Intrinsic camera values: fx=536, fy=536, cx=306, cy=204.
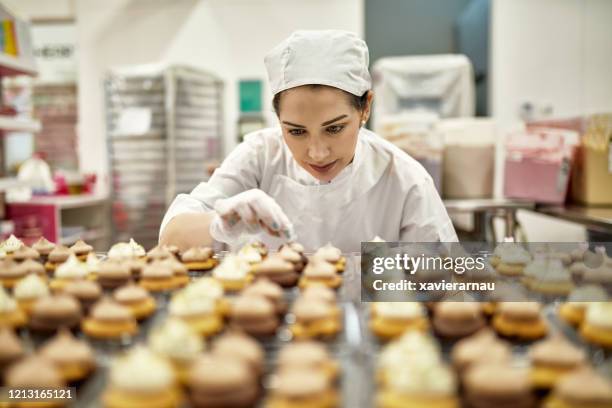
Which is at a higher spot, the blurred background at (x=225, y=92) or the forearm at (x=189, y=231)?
the blurred background at (x=225, y=92)

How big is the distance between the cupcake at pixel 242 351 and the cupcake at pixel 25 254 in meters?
0.81

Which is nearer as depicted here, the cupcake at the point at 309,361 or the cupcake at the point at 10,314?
the cupcake at the point at 309,361

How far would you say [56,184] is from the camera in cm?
419

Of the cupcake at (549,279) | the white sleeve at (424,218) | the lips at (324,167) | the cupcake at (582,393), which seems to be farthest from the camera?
the white sleeve at (424,218)

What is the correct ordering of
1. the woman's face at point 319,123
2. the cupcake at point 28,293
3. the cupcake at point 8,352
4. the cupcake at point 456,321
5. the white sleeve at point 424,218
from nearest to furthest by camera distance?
1. the cupcake at point 8,352
2. the cupcake at point 456,321
3. the cupcake at point 28,293
4. the woman's face at point 319,123
5. the white sleeve at point 424,218

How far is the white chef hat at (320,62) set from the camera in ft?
5.09

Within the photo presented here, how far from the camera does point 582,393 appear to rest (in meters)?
0.57

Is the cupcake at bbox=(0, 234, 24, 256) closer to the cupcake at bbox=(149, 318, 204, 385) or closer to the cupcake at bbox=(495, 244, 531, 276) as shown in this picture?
the cupcake at bbox=(149, 318, 204, 385)

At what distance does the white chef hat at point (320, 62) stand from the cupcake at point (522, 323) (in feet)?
2.97

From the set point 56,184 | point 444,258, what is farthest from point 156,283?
point 56,184

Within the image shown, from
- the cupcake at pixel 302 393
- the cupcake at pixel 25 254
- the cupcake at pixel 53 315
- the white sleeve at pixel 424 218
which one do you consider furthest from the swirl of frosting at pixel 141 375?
the white sleeve at pixel 424 218

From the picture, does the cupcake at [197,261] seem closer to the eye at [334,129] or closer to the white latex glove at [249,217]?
the white latex glove at [249,217]

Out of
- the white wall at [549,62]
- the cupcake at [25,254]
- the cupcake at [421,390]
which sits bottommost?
the cupcake at [421,390]

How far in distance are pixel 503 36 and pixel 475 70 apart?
637 mm
